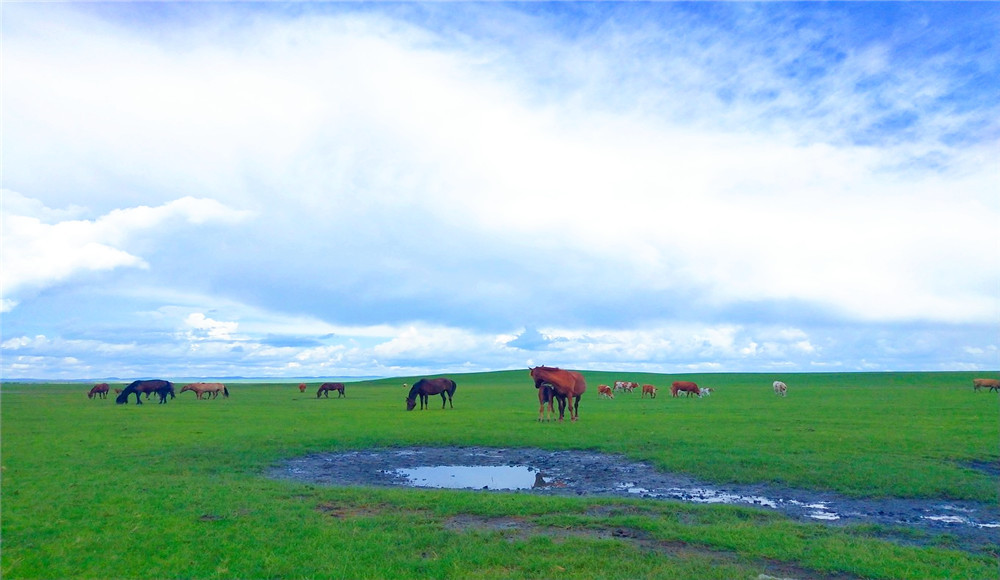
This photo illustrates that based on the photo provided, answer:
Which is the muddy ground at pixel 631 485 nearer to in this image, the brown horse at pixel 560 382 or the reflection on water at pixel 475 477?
the reflection on water at pixel 475 477

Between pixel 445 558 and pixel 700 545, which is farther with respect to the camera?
pixel 700 545

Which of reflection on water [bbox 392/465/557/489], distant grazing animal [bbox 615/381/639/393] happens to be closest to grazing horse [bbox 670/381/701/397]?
distant grazing animal [bbox 615/381/639/393]

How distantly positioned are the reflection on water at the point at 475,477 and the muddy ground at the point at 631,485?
0.14 m

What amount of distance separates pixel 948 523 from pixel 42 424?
36350mm

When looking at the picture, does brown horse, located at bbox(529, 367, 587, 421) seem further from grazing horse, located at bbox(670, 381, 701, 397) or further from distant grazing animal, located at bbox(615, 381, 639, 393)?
distant grazing animal, located at bbox(615, 381, 639, 393)

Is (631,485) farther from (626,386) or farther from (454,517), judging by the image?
(626,386)

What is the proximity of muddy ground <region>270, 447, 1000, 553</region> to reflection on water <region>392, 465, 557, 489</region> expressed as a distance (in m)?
0.14

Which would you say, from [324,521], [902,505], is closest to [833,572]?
[902,505]

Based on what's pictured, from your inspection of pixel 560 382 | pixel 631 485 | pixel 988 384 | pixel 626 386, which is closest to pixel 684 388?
pixel 626 386

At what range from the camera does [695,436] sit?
77.7ft

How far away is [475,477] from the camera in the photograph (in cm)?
1758

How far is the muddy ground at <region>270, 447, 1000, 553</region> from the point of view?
12164mm

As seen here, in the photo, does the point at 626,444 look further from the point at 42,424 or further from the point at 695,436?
the point at 42,424

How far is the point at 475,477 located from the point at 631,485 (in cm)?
455
